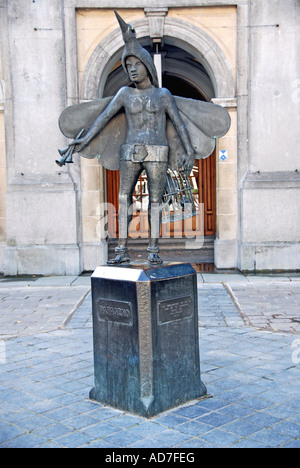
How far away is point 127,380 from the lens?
13.9 ft

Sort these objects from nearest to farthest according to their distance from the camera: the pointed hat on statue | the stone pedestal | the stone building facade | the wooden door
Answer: the stone pedestal → the pointed hat on statue → the stone building facade → the wooden door

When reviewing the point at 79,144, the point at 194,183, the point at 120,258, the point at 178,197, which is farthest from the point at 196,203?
the point at 120,258

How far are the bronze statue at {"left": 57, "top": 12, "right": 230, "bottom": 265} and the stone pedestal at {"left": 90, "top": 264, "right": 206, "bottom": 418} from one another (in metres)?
0.35

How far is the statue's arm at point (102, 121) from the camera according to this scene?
15.4 feet

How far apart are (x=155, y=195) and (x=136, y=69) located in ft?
3.51

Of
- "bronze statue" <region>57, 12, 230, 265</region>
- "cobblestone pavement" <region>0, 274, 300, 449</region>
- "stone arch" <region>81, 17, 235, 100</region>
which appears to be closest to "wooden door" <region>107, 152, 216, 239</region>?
"stone arch" <region>81, 17, 235, 100</region>

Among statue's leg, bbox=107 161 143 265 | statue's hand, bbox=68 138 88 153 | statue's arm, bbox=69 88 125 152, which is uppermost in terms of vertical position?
statue's arm, bbox=69 88 125 152

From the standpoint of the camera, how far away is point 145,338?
162 inches

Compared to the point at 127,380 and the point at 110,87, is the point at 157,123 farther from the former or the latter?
the point at 110,87

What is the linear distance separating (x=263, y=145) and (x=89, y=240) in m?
3.93

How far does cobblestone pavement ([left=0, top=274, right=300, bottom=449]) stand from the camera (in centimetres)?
Result: 371

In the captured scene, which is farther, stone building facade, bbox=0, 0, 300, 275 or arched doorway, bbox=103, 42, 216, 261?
arched doorway, bbox=103, 42, 216, 261

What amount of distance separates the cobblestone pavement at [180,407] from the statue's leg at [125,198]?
121 cm

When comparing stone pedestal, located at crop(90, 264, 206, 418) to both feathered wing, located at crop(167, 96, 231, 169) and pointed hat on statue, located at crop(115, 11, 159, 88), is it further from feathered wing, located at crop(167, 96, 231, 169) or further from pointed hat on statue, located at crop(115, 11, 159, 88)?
pointed hat on statue, located at crop(115, 11, 159, 88)
